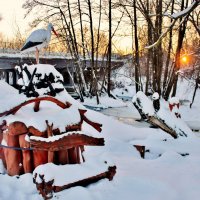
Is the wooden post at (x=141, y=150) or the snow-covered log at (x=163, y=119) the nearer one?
the wooden post at (x=141, y=150)

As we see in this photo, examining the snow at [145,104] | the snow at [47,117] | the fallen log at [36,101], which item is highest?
the fallen log at [36,101]

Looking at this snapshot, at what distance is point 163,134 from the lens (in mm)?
6617

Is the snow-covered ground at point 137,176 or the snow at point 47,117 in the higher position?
the snow at point 47,117

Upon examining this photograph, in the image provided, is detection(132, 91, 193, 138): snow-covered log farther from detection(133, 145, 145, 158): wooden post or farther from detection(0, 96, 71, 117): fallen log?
detection(0, 96, 71, 117): fallen log

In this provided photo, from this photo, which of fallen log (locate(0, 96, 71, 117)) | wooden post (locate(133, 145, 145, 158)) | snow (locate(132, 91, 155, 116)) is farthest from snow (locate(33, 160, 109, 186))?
snow (locate(132, 91, 155, 116))

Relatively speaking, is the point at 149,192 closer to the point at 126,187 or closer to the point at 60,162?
the point at 126,187

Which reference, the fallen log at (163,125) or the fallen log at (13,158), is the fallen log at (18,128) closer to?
the fallen log at (13,158)

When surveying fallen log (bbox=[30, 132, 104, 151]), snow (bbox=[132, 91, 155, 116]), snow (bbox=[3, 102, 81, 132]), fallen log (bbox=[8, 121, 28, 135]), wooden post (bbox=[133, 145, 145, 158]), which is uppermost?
snow (bbox=[3, 102, 81, 132])

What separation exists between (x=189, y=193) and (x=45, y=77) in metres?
2.36

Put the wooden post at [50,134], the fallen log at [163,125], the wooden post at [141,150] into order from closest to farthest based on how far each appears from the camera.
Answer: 1. the wooden post at [50,134]
2. the wooden post at [141,150]
3. the fallen log at [163,125]

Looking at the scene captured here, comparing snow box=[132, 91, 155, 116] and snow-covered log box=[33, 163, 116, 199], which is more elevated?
snow box=[132, 91, 155, 116]

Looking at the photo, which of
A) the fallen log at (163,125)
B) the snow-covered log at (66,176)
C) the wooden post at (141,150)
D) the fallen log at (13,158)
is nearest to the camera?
the snow-covered log at (66,176)

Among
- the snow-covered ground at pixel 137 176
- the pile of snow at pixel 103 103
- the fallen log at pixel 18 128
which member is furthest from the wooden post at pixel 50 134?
the pile of snow at pixel 103 103

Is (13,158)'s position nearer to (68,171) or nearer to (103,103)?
(68,171)
